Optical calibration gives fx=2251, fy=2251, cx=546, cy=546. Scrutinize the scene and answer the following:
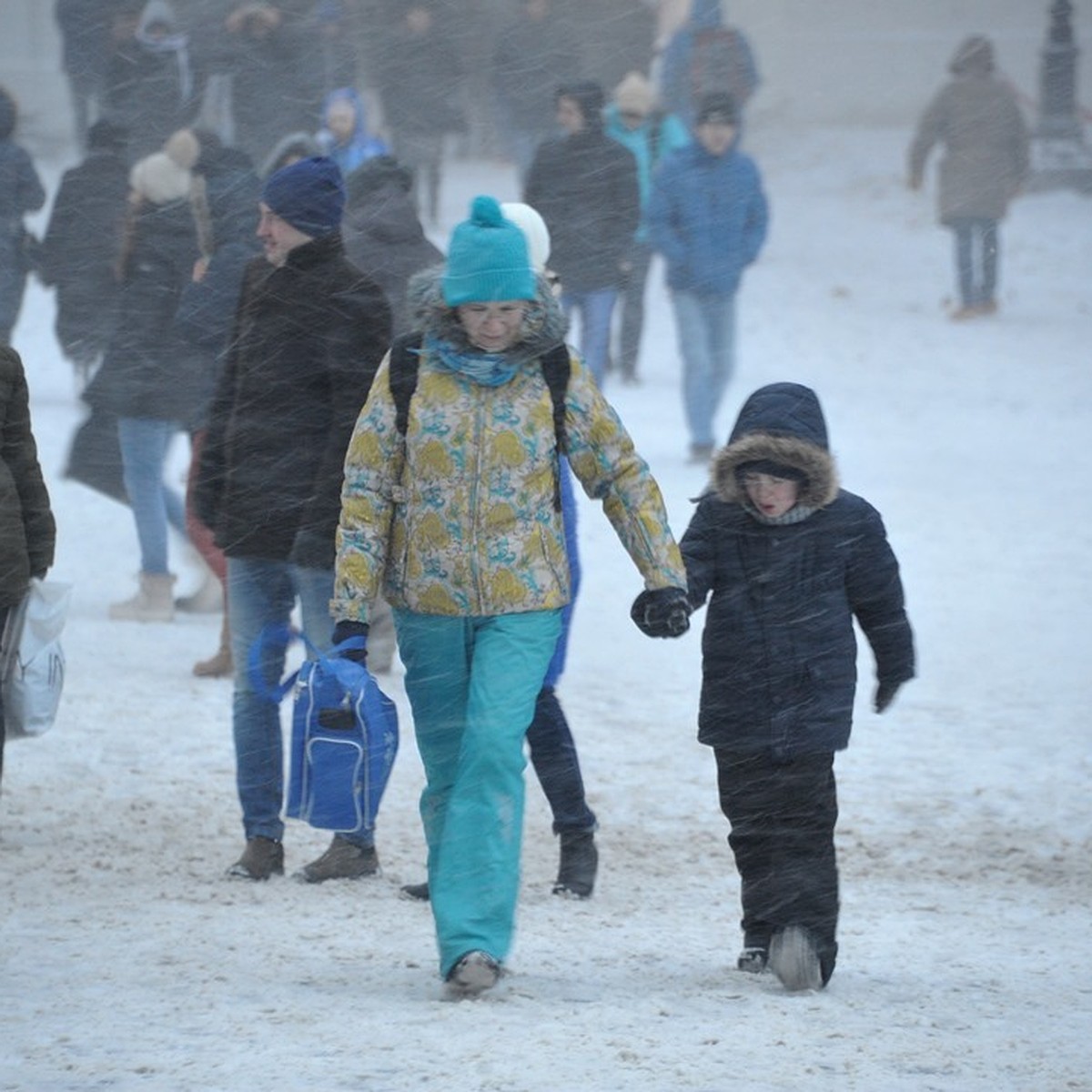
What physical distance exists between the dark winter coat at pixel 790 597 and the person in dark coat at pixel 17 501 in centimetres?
174

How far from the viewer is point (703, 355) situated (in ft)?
41.3

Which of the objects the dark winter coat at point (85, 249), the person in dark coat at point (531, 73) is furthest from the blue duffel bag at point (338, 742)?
the person in dark coat at point (531, 73)

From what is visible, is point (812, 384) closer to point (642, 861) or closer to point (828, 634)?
point (642, 861)

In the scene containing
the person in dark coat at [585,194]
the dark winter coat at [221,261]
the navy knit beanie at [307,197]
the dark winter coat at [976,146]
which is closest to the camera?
the navy knit beanie at [307,197]

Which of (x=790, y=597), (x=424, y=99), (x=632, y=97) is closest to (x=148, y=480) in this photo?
(x=790, y=597)

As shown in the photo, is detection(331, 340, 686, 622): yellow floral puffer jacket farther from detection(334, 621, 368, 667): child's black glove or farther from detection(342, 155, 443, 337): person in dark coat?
detection(342, 155, 443, 337): person in dark coat

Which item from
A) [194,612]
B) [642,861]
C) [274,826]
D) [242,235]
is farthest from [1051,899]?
[194,612]

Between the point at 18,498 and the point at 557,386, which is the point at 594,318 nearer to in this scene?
the point at 18,498

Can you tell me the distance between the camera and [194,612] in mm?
9648

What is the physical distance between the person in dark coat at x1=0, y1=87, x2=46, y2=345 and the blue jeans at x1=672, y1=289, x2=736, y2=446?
11.8 feet

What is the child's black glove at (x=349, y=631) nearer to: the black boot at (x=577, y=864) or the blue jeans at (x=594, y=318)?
the black boot at (x=577, y=864)

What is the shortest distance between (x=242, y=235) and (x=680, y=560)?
3.84 m

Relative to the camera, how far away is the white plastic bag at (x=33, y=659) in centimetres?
590

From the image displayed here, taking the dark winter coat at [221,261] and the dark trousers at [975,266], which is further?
the dark trousers at [975,266]
